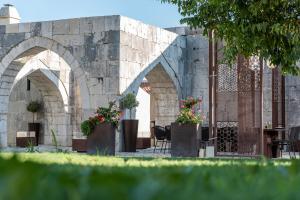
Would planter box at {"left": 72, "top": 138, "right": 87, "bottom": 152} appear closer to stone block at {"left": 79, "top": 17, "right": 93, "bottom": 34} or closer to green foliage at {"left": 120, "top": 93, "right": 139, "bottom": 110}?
green foliage at {"left": 120, "top": 93, "right": 139, "bottom": 110}

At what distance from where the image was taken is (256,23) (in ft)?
24.1

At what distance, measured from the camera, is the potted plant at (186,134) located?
9742mm

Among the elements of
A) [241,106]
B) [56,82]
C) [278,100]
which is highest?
[56,82]

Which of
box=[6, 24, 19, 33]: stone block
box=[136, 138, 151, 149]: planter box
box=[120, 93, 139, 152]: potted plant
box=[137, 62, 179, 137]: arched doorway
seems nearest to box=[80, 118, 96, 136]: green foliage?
box=[120, 93, 139, 152]: potted plant

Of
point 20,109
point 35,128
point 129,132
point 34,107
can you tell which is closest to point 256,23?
point 129,132

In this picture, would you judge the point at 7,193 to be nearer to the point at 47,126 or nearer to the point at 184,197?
the point at 184,197

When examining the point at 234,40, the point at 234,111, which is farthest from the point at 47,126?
the point at 234,40

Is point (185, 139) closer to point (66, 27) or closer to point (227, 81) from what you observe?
point (227, 81)

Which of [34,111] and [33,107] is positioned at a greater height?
[33,107]

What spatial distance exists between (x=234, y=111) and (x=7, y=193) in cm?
1304

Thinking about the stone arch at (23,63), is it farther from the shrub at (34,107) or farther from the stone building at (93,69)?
the shrub at (34,107)

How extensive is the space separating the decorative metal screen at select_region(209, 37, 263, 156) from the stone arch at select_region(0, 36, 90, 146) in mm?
3376

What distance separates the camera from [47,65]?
1564cm

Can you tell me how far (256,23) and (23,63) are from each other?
834cm
